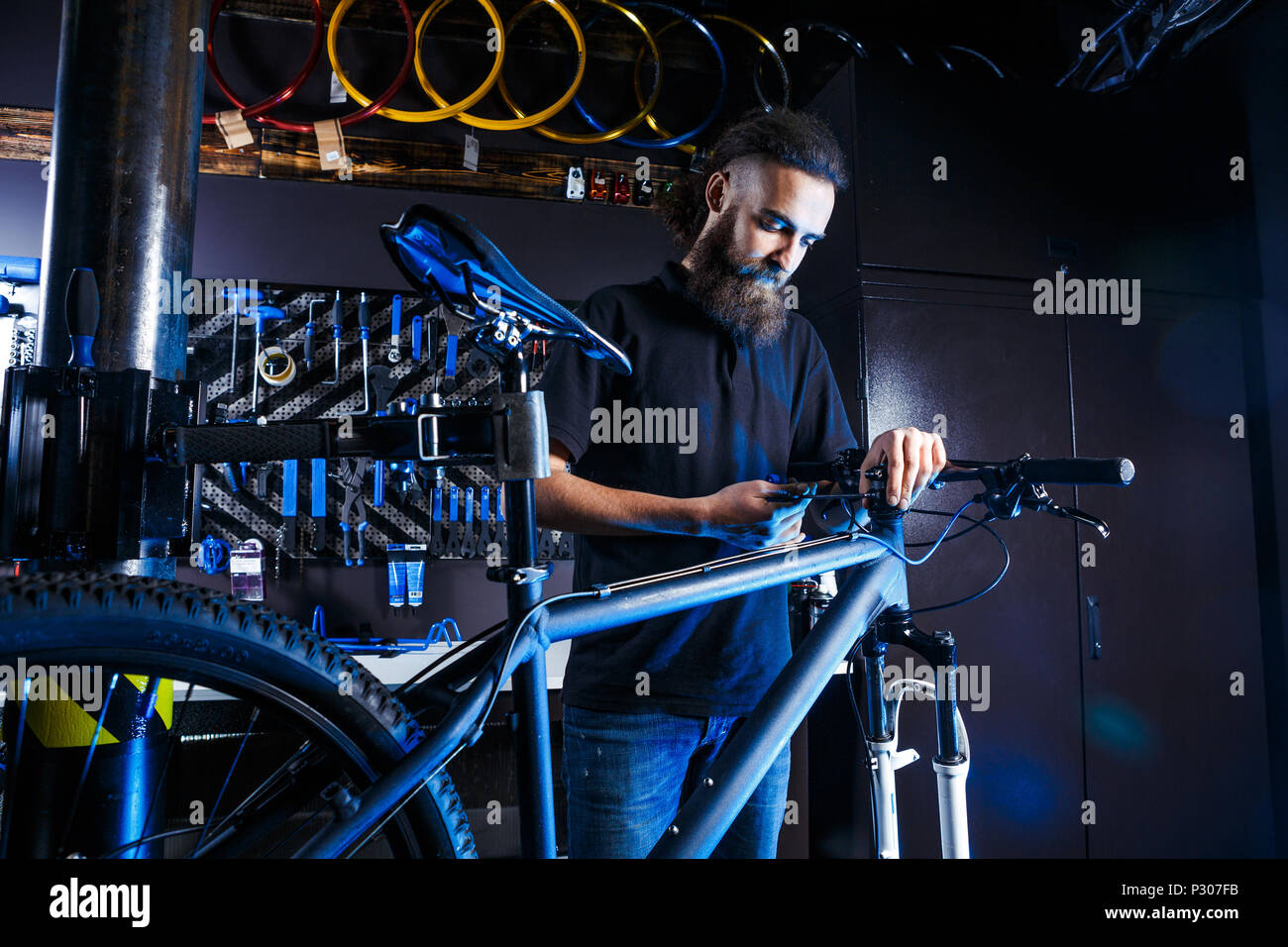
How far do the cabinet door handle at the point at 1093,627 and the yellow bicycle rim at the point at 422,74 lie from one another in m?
2.50

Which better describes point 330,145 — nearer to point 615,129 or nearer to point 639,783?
point 615,129

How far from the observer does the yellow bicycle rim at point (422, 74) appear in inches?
92.2

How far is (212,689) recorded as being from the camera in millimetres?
708

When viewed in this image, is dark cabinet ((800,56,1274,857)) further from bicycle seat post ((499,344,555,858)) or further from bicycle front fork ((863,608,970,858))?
bicycle seat post ((499,344,555,858))

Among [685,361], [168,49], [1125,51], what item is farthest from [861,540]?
[1125,51]

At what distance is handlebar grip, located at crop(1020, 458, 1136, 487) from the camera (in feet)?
2.79

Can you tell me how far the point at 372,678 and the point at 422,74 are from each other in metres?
2.31

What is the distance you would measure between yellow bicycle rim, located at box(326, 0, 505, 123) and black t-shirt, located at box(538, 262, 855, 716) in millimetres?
1431

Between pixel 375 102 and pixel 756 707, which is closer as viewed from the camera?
pixel 756 707

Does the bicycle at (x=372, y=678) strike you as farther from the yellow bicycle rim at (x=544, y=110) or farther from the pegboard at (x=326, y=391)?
the yellow bicycle rim at (x=544, y=110)

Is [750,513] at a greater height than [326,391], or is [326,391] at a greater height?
[326,391]

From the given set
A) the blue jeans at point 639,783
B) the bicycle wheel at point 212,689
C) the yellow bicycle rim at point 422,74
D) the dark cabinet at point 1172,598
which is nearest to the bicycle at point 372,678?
the bicycle wheel at point 212,689

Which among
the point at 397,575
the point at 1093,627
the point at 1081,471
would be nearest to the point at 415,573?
the point at 397,575

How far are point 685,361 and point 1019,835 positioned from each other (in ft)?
5.78
